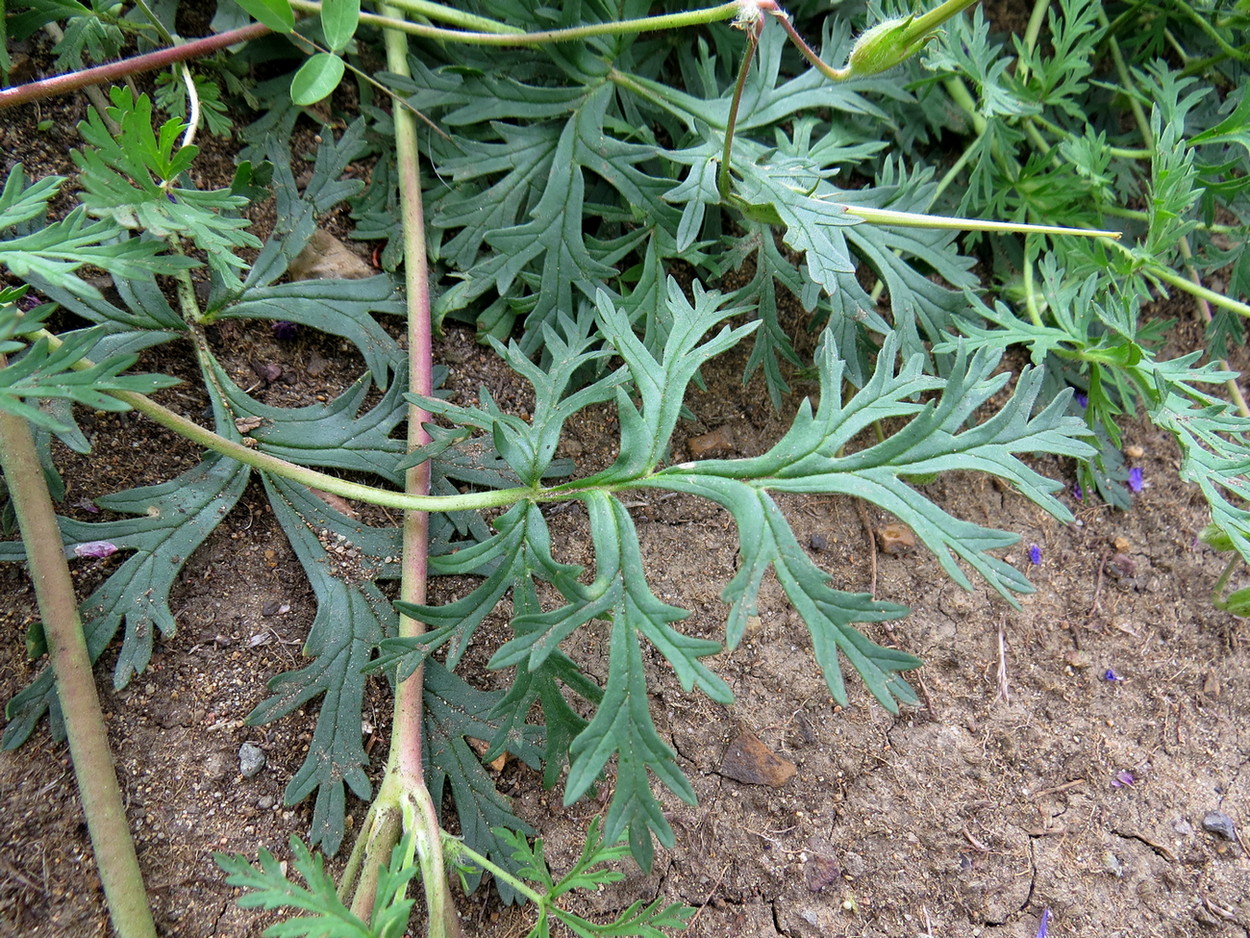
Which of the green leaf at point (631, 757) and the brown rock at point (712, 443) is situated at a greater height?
the green leaf at point (631, 757)

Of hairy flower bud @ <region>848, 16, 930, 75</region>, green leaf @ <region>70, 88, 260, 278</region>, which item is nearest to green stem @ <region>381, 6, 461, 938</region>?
green leaf @ <region>70, 88, 260, 278</region>

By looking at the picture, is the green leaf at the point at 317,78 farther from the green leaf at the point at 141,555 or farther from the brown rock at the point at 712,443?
the brown rock at the point at 712,443

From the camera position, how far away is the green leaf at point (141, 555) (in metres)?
1.44

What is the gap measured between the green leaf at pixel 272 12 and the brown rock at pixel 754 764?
1642 millimetres

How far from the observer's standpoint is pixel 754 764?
1.70m

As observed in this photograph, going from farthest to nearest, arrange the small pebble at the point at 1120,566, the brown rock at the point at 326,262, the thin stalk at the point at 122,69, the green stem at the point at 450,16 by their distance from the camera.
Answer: the small pebble at the point at 1120,566
the brown rock at the point at 326,262
the green stem at the point at 450,16
the thin stalk at the point at 122,69

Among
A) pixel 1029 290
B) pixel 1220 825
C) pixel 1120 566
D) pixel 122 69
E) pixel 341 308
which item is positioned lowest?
pixel 1220 825

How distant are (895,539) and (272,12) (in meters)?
1.69

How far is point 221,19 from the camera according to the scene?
67.9 inches

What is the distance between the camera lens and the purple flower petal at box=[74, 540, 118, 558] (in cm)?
149

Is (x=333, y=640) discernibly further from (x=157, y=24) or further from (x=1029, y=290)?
(x=1029, y=290)

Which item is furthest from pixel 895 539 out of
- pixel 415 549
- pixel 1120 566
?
pixel 415 549

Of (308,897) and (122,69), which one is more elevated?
(122,69)

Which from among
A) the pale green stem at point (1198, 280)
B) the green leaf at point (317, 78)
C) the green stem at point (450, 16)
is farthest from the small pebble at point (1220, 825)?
the green leaf at point (317, 78)
